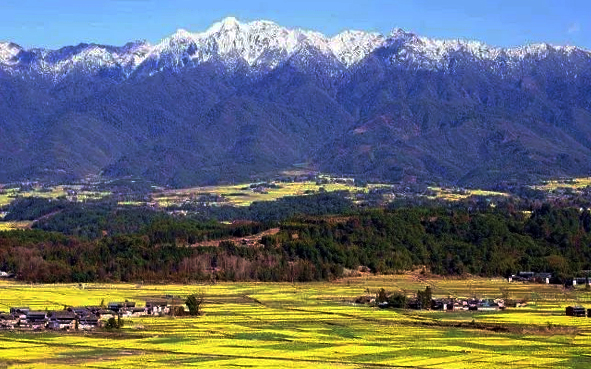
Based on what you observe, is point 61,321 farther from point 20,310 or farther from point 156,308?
point 156,308

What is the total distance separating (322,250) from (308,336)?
246 feet

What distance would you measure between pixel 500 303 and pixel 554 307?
17.8 ft

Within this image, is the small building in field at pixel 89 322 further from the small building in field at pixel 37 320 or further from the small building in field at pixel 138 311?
the small building in field at pixel 138 311

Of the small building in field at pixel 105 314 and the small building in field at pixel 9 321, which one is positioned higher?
the small building in field at pixel 105 314

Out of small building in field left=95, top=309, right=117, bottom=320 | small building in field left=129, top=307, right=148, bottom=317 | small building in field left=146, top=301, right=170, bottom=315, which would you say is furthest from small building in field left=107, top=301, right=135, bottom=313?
small building in field left=146, top=301, right=170, bottom=315

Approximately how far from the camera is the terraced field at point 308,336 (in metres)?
85.8

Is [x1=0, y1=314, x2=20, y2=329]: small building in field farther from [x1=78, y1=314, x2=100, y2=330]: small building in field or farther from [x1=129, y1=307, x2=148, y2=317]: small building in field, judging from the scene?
[x1=129, y1=307, x2=148, y2=317]: small building in field

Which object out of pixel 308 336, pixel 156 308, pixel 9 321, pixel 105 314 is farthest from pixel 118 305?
pixel 308 336

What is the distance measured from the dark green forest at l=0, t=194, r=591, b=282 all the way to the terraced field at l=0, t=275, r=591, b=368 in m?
22.7

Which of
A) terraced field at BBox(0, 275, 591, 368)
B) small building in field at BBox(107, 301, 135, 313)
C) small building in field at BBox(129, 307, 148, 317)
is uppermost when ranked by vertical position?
small building in field at BBox(107, 301, 135, 313)

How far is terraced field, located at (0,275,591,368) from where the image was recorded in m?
85.8

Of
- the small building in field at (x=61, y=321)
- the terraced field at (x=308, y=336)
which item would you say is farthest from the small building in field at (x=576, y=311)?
the small building in field at (x=61, y=321)

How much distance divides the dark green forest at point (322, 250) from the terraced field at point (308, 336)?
22702mm

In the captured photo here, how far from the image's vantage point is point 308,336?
100000mm
